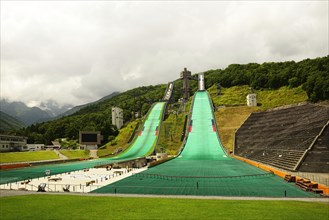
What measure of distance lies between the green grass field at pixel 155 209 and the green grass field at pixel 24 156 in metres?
31.4

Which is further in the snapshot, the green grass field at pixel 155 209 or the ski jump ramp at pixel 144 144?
the ski jump ramp at pixel 144 144

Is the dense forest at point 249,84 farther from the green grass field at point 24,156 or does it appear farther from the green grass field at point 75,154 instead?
the green grass field at point 24,156

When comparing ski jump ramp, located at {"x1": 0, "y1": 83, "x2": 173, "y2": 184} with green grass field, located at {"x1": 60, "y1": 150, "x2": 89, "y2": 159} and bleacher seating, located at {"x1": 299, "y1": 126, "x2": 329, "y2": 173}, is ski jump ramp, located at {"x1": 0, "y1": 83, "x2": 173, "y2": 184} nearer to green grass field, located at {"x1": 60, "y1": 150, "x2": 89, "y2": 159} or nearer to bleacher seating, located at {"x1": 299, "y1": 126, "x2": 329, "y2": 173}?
green grass field, located at {"x1": 60, "y1": 150, "x2": 89, "y2": 159}

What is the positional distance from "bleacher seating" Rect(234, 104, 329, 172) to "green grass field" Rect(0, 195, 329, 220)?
554 inches

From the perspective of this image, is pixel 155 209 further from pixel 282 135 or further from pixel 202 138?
pixel 202 138

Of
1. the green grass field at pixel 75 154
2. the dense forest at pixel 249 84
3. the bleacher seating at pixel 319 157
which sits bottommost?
the green grass field at pixel 75 154

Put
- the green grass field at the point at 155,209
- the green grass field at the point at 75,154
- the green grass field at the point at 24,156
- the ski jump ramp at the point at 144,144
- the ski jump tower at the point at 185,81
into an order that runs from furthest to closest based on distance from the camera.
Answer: the ski jump tower at the point at 185,81 < the green grass field at the point at 75,154 < the ski jump ramp at the point at 144,144 < the green grass field at the point at 24,156 < the green grass field at the point at 155,209

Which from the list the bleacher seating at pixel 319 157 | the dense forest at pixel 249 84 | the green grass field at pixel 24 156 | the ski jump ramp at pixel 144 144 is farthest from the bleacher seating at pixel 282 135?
the green grass field at pixel 24 156

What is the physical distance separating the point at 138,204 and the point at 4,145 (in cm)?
5818

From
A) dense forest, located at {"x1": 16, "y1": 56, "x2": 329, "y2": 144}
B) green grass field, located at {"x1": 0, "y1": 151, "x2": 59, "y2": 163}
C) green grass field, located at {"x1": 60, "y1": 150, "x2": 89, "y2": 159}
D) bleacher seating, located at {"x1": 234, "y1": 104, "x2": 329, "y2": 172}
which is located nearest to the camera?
bleacher seating, located at {"x1": 234, "y1": 104, "x2": 329, "y2": 172}

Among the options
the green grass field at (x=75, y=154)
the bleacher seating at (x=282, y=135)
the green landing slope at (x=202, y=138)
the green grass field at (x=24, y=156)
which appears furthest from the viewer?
the green grass field at (x=75, y=154)

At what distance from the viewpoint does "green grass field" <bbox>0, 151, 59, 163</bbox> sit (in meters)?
46.7

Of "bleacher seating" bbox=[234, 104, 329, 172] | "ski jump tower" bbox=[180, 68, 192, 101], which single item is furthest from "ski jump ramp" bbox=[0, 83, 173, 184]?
"ski jump tower" bbox=[180, 68, 192, 101]

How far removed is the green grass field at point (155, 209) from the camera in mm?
14052
